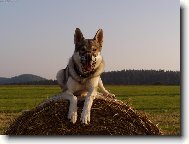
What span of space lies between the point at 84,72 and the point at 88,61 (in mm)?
110

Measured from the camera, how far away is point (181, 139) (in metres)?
4.43

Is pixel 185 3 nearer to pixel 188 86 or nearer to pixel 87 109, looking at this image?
pixel 188 86

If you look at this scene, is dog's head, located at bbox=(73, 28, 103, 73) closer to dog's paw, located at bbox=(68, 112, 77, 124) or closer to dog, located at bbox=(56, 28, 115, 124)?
dog, located at bbox=(56, 28, 115, 124)

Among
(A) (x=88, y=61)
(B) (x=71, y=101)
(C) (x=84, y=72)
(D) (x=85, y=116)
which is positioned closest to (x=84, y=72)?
(C) (x=84, y=72)

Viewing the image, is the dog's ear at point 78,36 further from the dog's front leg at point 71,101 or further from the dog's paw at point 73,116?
the dog's paw at point 73,116

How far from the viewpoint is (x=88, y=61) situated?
13.1ft

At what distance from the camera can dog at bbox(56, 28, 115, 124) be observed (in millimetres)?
3971

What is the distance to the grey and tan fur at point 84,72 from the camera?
13.0 ft

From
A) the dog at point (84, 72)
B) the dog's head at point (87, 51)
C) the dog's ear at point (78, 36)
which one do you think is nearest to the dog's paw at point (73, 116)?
the dog at point (84, 72)

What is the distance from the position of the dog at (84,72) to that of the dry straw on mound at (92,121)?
3.3 inches

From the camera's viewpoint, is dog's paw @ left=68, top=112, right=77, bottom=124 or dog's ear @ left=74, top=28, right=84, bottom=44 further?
dog's ear @ left=74, top=28, right=84, bottom=44

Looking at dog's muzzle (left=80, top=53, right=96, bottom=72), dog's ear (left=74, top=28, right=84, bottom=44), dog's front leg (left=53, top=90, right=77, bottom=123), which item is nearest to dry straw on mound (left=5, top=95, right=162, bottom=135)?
dog's front leg (left=53, top=90, right=77, bottom=123)

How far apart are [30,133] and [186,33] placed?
166cm

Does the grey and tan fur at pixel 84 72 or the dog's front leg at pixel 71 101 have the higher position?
the grey and tan fur at pixel 84 72
